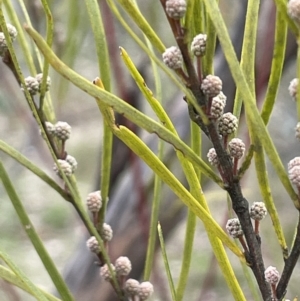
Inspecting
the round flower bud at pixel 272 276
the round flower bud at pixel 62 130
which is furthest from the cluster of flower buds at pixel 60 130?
the round flower bud at pixel 272 276

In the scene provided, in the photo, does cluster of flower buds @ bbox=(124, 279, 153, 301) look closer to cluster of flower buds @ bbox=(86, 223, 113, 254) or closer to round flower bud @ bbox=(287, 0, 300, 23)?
cluster of flower buds @ bbox=(86, 223, 113, 254)

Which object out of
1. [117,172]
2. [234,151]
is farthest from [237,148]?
[117,172]

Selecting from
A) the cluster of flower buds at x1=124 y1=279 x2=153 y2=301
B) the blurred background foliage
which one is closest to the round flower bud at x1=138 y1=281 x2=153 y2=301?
the cluster of flower buds at x1=124 y1=279 x2=153 y2=301

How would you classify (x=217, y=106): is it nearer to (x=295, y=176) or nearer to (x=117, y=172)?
(x=295, y=176)

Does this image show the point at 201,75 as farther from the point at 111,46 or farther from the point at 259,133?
the point at 111,46

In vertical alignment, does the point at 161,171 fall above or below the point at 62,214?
below

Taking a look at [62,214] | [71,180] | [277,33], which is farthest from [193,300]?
[277,33]

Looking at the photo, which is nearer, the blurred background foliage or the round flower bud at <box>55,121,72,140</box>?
the round flower bud at <box>55,121,72,140</box>
